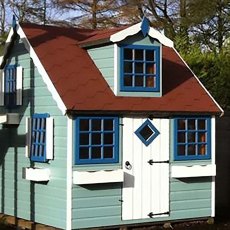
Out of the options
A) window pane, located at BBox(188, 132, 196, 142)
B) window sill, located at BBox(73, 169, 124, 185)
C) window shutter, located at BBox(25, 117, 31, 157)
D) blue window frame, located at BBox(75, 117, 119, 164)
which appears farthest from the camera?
window pane, located at BBox(188, 132, 196, 142)

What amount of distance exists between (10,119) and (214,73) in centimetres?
656

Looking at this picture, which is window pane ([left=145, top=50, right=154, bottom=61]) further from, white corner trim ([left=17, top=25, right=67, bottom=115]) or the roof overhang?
white corner trim ([left=17, top=25, right=67, bottom=115])

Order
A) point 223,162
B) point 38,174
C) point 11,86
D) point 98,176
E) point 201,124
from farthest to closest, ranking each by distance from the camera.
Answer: point 223,162
point 11,86
point 201,124
point 38,174
point 98,176

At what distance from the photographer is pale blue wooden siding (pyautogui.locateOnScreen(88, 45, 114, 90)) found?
35.7 ft

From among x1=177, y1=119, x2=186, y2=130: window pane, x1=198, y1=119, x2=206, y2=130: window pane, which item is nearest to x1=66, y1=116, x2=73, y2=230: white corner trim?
x1=177, y1=119, x2=186, y2=130: window pane

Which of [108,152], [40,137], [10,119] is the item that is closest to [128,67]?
[108,152]

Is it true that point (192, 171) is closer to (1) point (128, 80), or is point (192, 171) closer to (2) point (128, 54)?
(1) point (128, 80)

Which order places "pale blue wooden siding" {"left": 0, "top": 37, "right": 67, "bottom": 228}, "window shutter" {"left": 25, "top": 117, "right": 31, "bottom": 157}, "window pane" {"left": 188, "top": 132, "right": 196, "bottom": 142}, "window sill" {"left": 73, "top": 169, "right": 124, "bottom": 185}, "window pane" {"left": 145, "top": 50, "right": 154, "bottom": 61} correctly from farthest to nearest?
"window pane" {"left": 188, "top": 132, "right": 196, "bottom": 142}, "window pane" {"left": 145, "top": 50, "right": 154, "bottom": 61}, "window shutter" {"left": 25, "top": 117, "right": 31, "bottom": 157}, "pale blue wooden siding" {"left": 0, "top": 37, "right": 67, "bottom": 228}, "window sill" {"left": 73, "top": 169, "right": 124, "bottom": 185}

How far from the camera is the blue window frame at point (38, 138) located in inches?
421

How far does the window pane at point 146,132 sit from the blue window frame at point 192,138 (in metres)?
0.51

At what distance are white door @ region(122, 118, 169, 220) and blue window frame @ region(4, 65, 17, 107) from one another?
2.26m

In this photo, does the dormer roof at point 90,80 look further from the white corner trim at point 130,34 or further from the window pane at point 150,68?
the window pane at point 150,68

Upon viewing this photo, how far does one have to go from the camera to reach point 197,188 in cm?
1158

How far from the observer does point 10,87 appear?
11883mm
